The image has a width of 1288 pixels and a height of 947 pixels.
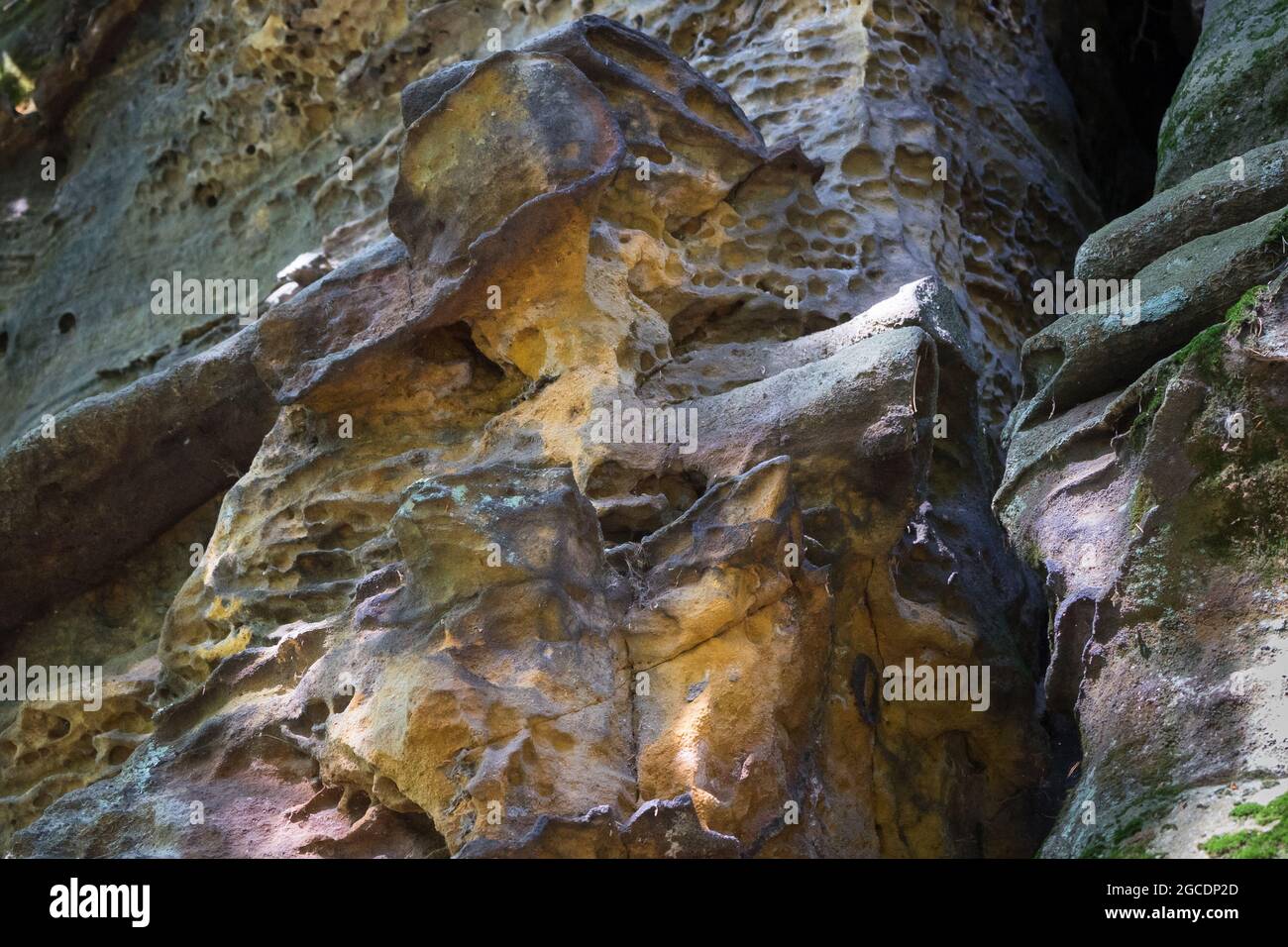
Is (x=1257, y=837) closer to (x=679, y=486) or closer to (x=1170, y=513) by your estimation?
(x=1170, y=513)

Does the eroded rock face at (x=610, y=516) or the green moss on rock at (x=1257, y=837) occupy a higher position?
the eroded rock face at (x=610, y=516)

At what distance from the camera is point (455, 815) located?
5090 millimetres

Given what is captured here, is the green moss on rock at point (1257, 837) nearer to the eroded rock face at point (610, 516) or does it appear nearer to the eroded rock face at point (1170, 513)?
the eroded rock face at point (1170, 513)

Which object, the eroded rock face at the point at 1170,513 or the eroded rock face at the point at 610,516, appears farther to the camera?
the eroded rock face at the point at 610,516

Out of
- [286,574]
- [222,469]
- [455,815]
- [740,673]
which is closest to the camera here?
[455,815]

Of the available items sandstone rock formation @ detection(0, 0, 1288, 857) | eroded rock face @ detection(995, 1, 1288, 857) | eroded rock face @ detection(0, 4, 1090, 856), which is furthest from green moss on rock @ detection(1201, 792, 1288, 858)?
eroded rock face @ detection(0, 4, 1090, 856)

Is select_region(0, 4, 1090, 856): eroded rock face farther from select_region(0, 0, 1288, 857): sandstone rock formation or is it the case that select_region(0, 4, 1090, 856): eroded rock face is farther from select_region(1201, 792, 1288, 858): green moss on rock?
select_region(1201, 792, 1288, 858): green moss on rock

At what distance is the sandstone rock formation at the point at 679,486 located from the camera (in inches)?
207

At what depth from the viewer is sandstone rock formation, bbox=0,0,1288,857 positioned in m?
5.25

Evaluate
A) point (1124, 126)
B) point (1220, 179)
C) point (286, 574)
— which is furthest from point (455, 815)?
point (1124, 126)

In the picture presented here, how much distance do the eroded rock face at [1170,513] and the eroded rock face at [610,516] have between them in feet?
1.69

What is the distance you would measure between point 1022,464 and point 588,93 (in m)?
2.07

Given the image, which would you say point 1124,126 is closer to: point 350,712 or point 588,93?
point 588,93

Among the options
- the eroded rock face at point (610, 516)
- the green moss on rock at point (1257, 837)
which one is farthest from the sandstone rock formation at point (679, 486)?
the green moss on rock at point (1257, 837)
